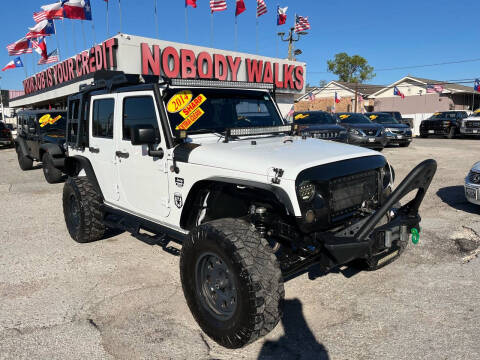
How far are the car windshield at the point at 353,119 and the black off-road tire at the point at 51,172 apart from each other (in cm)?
1086

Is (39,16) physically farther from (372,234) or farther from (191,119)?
(372,234)

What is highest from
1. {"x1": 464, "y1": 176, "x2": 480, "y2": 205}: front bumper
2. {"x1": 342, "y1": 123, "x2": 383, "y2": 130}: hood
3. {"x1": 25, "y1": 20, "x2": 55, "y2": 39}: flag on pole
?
{"x1": 25, "y1": 20, "x2": 55, "y2": 39}: flag on pole

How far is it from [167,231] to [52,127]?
9.07 metres

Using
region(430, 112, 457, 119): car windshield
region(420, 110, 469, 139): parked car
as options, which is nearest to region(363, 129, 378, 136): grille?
region(420, 110, 469, 139): parked car

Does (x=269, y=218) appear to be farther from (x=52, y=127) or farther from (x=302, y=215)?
(x=52, y=127)

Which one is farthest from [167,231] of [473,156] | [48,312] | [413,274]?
[473,156]

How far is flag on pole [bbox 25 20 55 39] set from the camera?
2017cm

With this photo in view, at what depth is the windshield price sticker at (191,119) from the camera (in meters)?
3.76

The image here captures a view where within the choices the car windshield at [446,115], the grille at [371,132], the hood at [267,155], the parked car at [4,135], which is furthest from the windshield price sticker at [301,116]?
the parked car at [4,135]

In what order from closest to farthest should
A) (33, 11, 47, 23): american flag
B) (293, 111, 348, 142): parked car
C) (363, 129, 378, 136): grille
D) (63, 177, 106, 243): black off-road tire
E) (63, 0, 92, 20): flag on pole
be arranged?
(63, 177, 106, 243): black off-road tire
(293, 111, 348, 142): parked car
(363, 129, 378, 136): grille
(63, 0, 92, 20): flag on pole
(33, 11, 47, 23): american flag

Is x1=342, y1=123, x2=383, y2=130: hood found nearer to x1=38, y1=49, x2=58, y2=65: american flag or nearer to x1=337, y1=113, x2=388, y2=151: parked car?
x1=337, y1=113, x2=388, y2=151: parked car

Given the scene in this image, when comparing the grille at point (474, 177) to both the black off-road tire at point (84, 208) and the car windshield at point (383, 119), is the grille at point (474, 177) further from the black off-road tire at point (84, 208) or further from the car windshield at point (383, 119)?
the car windshield at point (383, 119)

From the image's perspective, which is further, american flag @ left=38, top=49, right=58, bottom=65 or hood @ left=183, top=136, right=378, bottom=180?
american flag @ left=38, top=49, right=58, bottom=65

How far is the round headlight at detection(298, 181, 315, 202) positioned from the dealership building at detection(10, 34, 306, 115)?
1077cm
